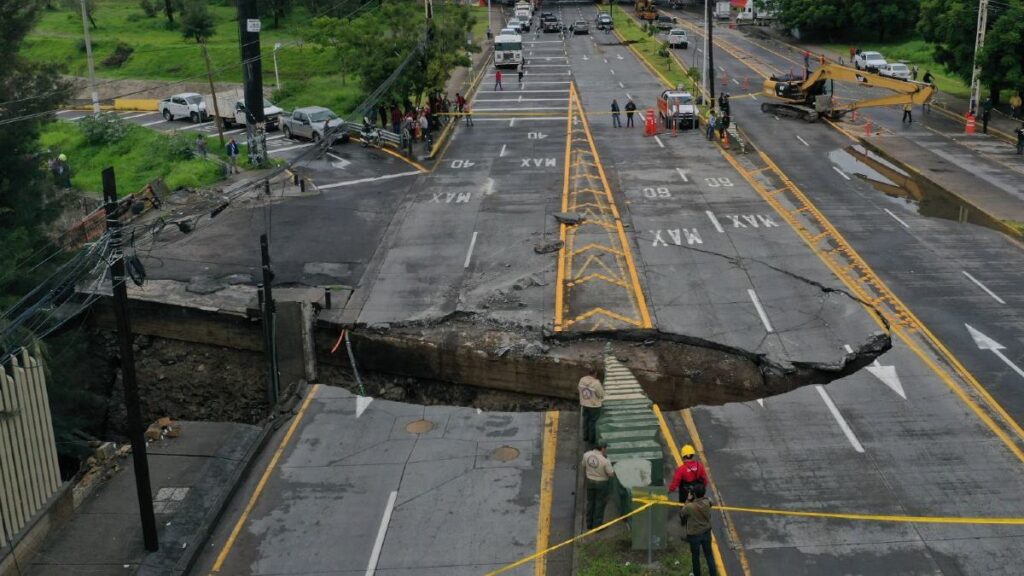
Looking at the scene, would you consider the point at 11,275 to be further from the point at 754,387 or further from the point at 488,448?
the point at 754,387

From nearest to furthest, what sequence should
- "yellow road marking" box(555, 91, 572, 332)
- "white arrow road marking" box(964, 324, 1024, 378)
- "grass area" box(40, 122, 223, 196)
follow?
"white arrow road marking" box(964, 324, 1024, 378)
"yellow road marking" box(555, 91, 572, 332)
"grass area" box(40, 122, 223, 196)

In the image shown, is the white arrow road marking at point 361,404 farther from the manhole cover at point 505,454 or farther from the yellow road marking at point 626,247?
the yellow road marking at point 626,247

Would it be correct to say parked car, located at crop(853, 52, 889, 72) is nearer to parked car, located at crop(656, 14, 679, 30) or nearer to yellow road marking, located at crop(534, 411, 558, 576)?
parked car, located at crop(656, 14, 679, 30)

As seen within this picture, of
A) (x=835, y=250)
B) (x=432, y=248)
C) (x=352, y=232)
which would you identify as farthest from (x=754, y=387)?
(x=352, y=232)

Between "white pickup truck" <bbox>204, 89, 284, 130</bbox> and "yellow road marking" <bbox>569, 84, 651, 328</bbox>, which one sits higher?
"white pickup truck" <bbox>204, 89, 284, 130</bbox>

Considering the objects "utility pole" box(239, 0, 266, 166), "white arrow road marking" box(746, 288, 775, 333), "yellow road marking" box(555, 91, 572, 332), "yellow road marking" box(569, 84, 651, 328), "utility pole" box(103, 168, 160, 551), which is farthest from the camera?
"utility pole" box(239, 0, 266, 166)

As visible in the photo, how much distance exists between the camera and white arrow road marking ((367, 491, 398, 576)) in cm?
1562

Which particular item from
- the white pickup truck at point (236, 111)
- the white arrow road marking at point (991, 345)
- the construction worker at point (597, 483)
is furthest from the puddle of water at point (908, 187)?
the white pickup truck at point (236, 111)

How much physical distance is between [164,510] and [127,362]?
3.23 metres

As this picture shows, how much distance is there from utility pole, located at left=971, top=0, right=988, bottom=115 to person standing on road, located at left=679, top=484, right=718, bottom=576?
39.8 meters

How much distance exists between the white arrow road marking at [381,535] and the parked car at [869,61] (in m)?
55.0

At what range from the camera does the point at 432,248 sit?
102 ft

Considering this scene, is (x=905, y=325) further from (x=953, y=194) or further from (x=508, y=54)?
(x=508, y=54)

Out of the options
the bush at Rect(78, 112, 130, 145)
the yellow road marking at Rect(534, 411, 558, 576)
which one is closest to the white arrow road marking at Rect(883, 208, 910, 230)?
the yellow road marking at Rect(534, 411, 558, 576)
